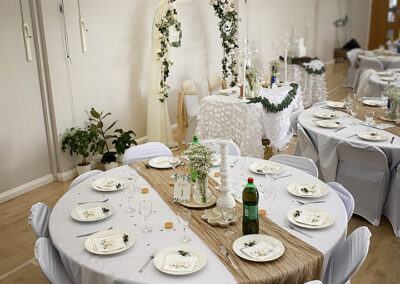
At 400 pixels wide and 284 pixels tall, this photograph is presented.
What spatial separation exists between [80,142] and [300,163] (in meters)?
2.85

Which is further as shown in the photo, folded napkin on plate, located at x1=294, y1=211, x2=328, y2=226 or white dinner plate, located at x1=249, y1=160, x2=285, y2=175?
white dinner plate, located at x1=249, y1=160, x2=285, y2=175

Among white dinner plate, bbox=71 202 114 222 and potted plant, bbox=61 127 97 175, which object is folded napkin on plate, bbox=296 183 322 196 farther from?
potted plant, bbox=61 127 97 175

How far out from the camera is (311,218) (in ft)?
7.91

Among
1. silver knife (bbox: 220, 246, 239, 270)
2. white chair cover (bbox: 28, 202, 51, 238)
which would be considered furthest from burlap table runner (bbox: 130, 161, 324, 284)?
white chair cover (bbox: 28, 202, 51, 238)

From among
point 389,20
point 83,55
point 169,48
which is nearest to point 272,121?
point 169,48

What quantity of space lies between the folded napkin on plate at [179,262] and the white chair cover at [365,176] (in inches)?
91.1

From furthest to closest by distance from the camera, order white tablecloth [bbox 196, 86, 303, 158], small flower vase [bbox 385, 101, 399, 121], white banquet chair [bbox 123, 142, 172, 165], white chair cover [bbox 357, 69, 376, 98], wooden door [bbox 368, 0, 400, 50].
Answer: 1. wooden door [bbox 368, 0, 400, 50]
2. white chair cover [bbox 357, 69, 376, 98]
3. white tablecloth [bbox 196, 86, 303, 158]
4. small flower vase [bbox 385, 101, 399, 121]
5. white banquet chair [bbox 123, 142, 172, 165]

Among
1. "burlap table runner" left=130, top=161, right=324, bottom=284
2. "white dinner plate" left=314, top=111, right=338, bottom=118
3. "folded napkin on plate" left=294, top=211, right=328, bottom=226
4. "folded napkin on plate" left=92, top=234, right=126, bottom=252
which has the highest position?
"white dinner plate" left=314, top=111, right=338, bottom=118

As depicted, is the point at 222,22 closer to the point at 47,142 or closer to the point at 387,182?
the point at 47,142

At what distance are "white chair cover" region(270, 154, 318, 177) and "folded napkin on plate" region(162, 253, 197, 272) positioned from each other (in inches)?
60.1

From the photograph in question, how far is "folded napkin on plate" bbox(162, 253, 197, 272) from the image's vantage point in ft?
6.54

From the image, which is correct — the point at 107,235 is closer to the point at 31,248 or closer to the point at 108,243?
the point at 108,243

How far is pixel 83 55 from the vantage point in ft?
17.4

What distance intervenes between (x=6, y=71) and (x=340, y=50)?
11.6 metres
